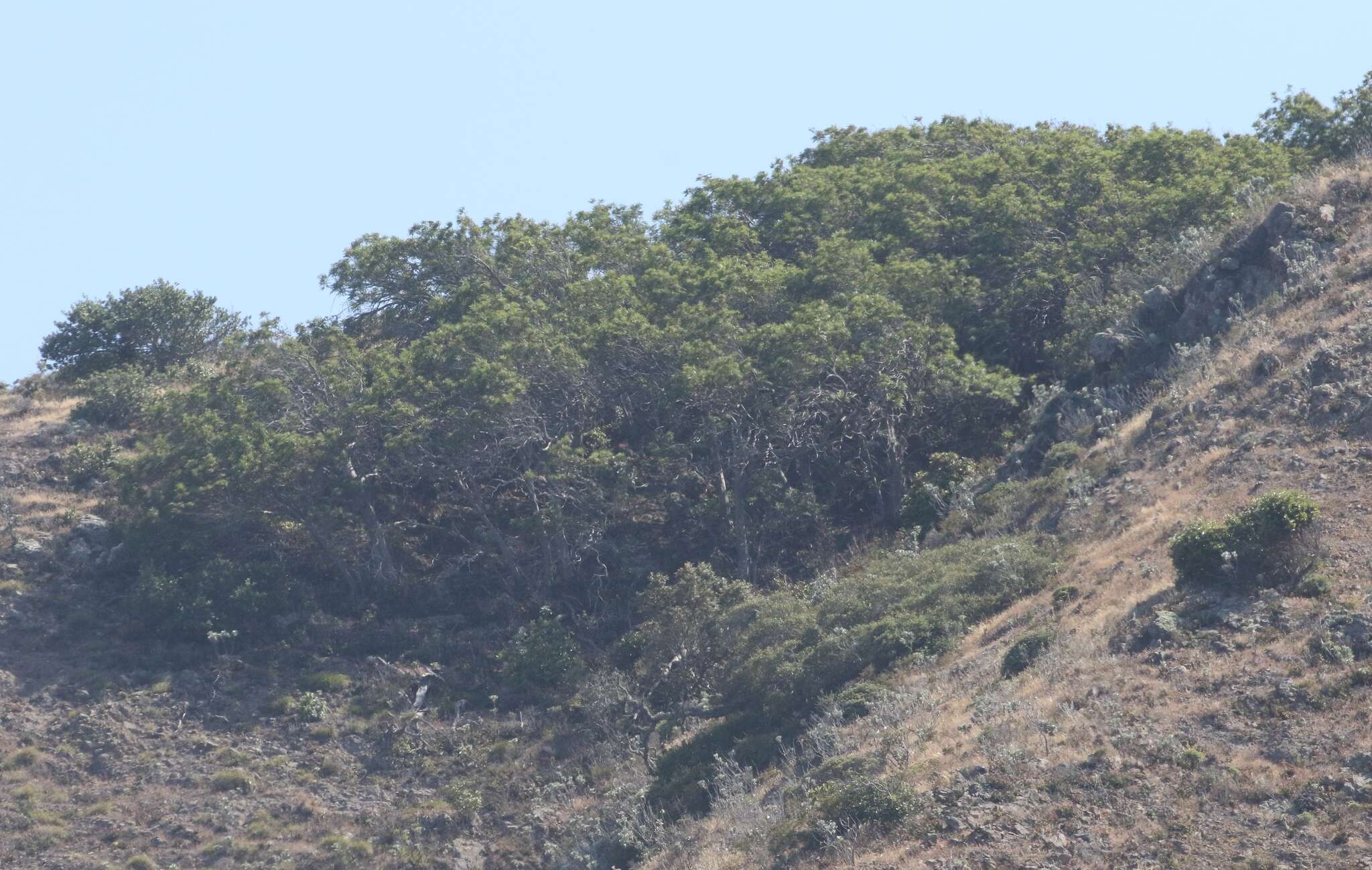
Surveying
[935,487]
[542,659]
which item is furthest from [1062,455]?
[542,659]

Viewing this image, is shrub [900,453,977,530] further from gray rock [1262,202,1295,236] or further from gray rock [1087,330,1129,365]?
gray rock [1262,202,1295,236]

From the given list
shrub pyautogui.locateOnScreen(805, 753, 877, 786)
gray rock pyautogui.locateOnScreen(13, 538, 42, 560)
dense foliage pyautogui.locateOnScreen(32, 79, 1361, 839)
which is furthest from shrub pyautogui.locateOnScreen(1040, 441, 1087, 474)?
gray rock pyautogui.locateOnScreen(13, 538, 42, 560)

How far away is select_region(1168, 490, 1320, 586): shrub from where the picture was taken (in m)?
25.5

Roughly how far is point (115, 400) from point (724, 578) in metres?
22.2

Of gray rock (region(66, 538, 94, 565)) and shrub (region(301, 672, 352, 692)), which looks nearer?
shrub (region(301, 672, 352, 692))

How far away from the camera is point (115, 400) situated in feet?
161

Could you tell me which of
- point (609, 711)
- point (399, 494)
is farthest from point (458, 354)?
point (609, 711)

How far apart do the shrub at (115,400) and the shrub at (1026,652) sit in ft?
101

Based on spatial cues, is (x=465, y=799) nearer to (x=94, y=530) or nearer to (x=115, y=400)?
(x=94, y=530)

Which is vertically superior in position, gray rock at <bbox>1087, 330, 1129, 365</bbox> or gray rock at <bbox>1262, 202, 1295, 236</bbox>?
gray rock at <bbox>1262, 202, 1295, 236</bbox>

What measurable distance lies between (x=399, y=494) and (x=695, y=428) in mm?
8534

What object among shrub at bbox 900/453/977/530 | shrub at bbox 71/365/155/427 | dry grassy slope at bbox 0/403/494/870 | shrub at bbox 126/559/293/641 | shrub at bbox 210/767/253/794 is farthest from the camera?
shrub at bbox 71/365/155/427

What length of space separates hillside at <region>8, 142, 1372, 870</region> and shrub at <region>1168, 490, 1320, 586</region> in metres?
0.33

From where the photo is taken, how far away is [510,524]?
40.8 meters
